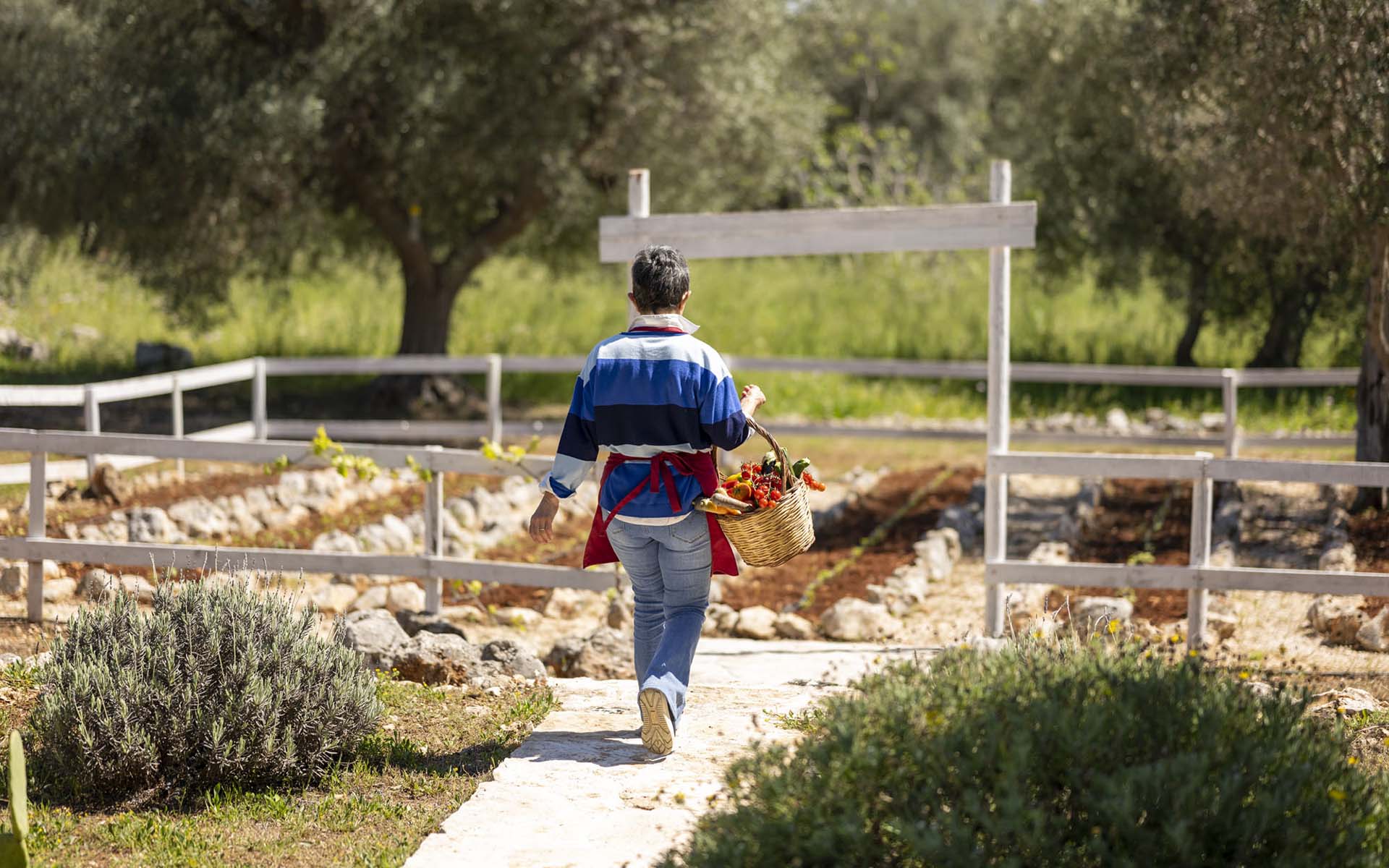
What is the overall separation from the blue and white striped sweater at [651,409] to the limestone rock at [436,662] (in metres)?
1.59

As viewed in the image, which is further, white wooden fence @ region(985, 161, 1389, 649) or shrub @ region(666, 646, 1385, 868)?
white wooden fence @ region(985, 161, 1389, 649)

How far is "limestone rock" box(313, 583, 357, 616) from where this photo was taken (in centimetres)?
793

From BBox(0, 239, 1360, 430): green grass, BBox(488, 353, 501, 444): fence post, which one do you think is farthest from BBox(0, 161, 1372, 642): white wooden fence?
BBox(0, 239, 1360, 430): green grass

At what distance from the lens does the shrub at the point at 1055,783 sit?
3141mm

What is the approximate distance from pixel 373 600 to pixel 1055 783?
5396mm

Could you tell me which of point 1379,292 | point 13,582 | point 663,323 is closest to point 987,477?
point 663,323

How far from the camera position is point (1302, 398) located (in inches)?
621

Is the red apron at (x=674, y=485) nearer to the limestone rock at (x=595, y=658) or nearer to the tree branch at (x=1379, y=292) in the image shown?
the limestone rock at (x=595, y=658)

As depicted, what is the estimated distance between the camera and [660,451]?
4652 mm

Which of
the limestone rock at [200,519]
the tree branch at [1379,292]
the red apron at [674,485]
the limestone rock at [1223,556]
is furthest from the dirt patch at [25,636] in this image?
the tree branch at [1379,292]

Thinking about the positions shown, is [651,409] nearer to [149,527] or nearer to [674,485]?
[674,485]

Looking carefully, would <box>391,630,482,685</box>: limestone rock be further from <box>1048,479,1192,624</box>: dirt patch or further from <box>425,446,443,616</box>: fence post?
<box>1048,479,1192,624</box>: dirt patch

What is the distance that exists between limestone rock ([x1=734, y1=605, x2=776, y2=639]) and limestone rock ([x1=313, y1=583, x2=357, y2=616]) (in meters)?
2.20

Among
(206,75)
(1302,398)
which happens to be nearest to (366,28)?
(206,75)
